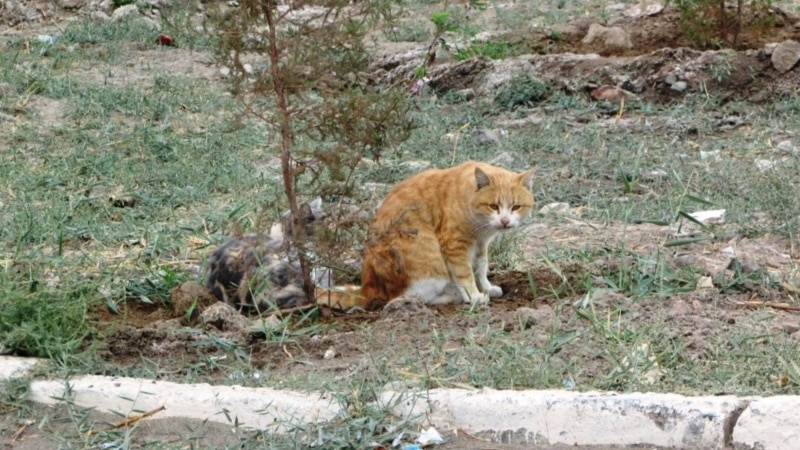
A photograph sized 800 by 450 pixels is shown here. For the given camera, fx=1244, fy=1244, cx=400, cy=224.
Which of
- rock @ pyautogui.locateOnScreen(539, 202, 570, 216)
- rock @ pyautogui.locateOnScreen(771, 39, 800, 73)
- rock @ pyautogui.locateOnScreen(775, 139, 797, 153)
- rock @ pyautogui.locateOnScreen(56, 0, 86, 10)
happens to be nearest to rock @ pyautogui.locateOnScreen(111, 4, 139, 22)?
rock @ pyautogui.locateOnScreen(56, 0, 86, 10)

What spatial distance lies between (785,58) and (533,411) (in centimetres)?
638

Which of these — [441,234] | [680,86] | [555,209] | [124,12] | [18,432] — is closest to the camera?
[18,432]

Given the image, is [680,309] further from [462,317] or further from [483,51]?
[483,51]

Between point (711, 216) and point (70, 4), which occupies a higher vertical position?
point (711, 216)

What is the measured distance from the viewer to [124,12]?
13.2 metres

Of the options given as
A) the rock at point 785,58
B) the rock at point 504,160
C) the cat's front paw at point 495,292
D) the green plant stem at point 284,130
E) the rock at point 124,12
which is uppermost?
the green plant stem at point 284,130

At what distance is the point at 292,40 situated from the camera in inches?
212

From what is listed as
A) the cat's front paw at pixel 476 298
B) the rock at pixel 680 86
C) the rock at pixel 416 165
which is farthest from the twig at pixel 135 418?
the rock at pixel 680 86

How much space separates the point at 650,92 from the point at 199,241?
4422 millimetres

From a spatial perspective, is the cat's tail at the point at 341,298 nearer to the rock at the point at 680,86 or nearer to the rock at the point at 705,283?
the rock at the point at 705,283

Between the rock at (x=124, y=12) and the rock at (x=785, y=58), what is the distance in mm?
6743

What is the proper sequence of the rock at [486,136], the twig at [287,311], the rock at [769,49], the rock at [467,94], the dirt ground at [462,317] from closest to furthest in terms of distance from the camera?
the dirt ground at [462,317]
the twig at [287,311]
the rock at [486,136]
the rock at [769,49]
the rock at [467,94]

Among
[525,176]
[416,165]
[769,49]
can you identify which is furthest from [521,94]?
[525,176]

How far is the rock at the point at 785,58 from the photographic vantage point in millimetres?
9688
